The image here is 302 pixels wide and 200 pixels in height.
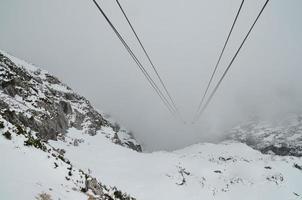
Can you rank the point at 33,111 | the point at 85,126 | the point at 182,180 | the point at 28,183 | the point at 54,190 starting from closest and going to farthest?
the point at 28,183
the point at 54,190
the point at 33,111
the point at 182,180
the point at 85,126

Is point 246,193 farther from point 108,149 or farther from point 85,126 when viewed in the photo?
point 85,126

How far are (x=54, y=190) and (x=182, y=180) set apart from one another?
1347 inches

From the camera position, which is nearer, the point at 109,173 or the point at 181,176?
the point at 109,173

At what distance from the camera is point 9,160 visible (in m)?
11.1

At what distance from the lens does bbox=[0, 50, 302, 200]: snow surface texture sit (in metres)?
11.1

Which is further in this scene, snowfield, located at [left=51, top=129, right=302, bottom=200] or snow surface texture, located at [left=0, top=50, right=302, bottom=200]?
snowfield, located at [left=51, top=129, right=302, bottom=200]

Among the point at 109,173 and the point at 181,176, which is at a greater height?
the point at 181,176

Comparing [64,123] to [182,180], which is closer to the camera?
[182,180]

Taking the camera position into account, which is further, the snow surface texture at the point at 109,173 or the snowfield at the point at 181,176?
the snowfield at the point at 181,176

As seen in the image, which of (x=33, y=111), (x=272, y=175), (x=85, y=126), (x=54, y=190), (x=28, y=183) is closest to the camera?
(x=28, y=183)

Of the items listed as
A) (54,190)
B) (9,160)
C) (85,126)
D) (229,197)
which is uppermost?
(85,126)

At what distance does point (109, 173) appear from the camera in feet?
115

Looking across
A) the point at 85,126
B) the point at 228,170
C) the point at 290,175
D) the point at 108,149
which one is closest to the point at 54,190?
the point at 108,149

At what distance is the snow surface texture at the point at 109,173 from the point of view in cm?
1105
